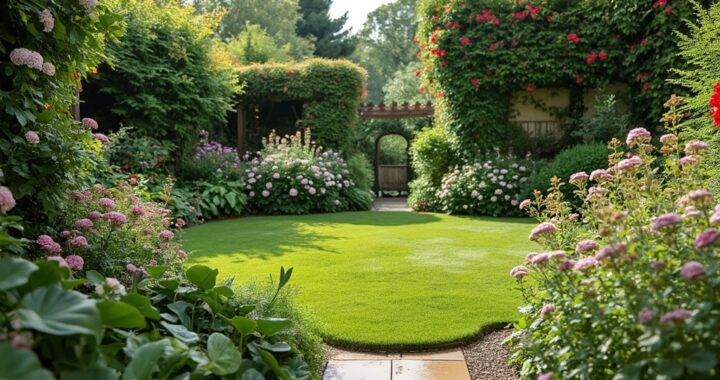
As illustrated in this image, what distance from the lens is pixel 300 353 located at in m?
2.72

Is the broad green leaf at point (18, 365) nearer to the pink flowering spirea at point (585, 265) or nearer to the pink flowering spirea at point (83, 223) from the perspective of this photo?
the pink flowering spirea at point (585, 265)

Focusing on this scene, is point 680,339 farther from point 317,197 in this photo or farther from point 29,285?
point 317,197

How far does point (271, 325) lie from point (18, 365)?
127 centimetres

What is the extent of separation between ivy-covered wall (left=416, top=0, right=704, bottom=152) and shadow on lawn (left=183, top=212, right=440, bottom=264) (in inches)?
92.5

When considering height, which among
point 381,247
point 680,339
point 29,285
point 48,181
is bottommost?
point 381,247

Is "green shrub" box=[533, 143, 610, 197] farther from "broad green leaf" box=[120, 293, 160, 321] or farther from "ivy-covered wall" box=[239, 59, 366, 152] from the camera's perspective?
"broad green leaf" box=[120, 293, 160, 321]

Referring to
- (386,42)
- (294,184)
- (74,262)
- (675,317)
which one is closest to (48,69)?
(74,262)

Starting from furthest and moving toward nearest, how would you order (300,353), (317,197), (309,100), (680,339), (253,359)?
(309,100), (317,197), (300,353), (253,359), (680,339)

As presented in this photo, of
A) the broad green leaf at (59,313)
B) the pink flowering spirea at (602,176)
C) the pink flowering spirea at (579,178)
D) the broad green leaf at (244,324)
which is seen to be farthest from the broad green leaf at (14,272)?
the pink flowering spirea at (602,176)

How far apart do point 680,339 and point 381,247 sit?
4811mm

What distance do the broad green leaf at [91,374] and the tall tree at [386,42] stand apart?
120 feet

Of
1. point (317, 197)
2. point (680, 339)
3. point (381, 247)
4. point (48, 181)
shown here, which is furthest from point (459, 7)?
point (680, 339)

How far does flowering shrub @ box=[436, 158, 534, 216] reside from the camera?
955 centimetres

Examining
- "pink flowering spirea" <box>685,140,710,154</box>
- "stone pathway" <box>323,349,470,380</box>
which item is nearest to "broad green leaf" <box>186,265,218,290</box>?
"stone pathway" <box>323,349,470,380</box>
